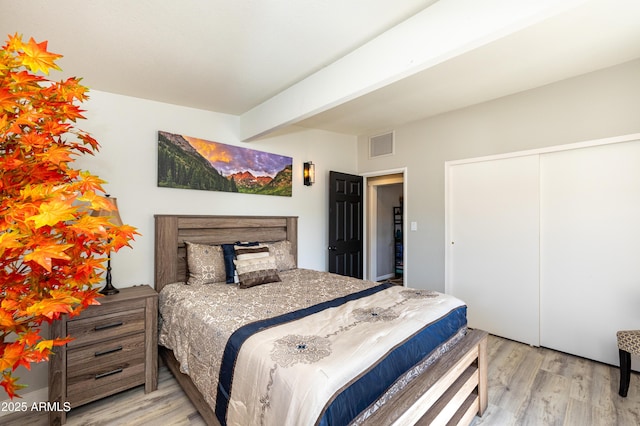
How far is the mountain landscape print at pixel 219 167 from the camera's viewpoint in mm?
2867

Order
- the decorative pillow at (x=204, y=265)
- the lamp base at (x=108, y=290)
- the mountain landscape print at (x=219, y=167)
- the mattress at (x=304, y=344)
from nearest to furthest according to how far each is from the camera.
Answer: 1. the mattress at (x=304, y=344)
2. the lamp base at (x=108, y=290)
3. the decorative pillow at (x=204, y=265)
4. the mountain landscape print at (x=219, y=167)

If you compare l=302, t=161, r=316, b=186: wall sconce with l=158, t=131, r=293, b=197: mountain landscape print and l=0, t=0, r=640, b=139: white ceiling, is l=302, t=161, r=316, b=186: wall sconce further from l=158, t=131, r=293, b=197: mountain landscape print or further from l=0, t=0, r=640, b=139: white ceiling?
l=0, t=0, r=640, b=139: white ceiling

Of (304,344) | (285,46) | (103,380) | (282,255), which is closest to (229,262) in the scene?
(282,255)

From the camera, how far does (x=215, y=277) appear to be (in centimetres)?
270

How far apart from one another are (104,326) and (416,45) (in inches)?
111

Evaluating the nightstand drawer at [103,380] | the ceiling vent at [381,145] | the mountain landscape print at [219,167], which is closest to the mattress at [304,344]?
the nightstand drawer at [103,380]

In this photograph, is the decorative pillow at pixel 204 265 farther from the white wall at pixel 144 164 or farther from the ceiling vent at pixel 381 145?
the ceiling vent at pixel 381 145

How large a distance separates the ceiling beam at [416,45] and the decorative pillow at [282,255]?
140 cm

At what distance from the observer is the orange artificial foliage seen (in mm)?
780

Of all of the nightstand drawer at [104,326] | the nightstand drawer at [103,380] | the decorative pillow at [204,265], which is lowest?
the nightstand drawer at [103,380]

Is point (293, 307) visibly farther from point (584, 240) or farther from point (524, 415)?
point (584, 240)

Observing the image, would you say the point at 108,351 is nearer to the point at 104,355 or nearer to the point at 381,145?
the point at 104,355

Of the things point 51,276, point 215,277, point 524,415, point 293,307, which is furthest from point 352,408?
point 215,277

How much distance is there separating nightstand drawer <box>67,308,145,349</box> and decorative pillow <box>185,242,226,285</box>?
51 cm
